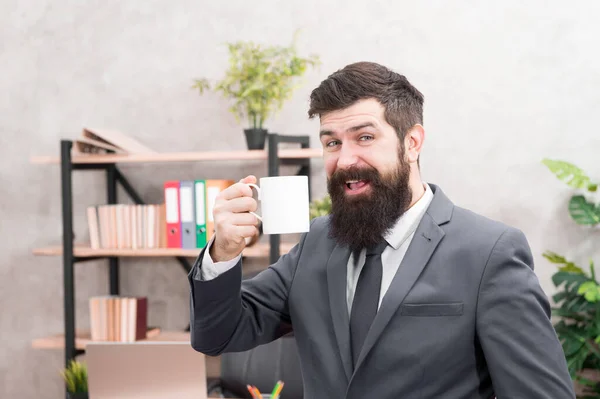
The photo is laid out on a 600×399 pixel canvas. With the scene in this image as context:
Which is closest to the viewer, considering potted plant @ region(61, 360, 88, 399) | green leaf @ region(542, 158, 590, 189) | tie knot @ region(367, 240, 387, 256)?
tie knot @ region(367, 240, 387, 256)

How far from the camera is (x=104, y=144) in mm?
3330

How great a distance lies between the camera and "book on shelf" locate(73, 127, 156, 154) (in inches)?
132

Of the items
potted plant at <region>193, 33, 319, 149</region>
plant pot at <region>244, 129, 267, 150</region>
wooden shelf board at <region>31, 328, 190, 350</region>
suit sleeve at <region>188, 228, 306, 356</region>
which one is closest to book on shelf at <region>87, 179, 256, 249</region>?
plant pot at <region>244, 129, 267, 150</region>

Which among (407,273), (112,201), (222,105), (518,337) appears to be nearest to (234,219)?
(407,273)

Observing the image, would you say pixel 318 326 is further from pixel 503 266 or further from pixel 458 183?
pixel 458 183

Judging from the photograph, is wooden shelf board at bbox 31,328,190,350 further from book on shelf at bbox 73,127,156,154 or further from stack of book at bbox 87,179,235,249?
book on shelf at bbox 73,127,156,154

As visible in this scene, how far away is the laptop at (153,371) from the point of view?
5.59 ft

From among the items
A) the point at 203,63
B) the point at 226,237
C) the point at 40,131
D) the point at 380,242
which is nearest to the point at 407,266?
the point at 380,242

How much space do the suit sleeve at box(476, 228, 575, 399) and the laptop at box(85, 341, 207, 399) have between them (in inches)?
30.2

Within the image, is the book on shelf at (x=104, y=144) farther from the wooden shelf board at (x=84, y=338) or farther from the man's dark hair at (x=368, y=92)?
the man's dark hair at (x=368, y=92)

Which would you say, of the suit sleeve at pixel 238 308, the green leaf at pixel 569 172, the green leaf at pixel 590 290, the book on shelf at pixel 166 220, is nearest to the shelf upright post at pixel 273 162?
the book on shelf at pixel 166 220

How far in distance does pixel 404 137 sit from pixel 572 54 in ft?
7.29

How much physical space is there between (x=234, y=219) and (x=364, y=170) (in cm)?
25

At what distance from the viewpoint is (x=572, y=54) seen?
10.6 ft
